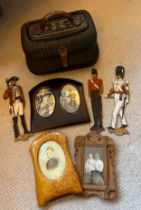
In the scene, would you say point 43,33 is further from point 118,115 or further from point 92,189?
point 92,189

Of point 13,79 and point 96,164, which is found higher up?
point 13,79

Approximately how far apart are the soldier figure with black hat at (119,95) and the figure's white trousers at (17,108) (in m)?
0.40

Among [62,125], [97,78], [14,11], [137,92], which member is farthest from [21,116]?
[14,11]

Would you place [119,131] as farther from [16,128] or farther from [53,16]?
[53,16]

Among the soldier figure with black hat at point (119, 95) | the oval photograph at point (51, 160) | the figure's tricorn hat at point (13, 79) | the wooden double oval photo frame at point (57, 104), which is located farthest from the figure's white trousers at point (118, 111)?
the figure's tricorn hat at point (13, 79)

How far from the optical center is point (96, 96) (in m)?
1.47

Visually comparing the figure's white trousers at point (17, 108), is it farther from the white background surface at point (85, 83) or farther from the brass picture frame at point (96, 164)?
the brass picture frame at point (96, 164)

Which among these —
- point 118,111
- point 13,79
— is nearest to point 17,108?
point 13,79

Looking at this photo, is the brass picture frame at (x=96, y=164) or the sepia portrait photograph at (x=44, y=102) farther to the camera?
the sepia portrait photograph at (x=44, y=102)

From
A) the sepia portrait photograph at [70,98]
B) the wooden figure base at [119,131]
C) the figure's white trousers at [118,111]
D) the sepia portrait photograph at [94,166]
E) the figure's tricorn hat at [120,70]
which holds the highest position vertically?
the figure's tricorn hat at [120,70]

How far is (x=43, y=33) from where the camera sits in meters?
1.50

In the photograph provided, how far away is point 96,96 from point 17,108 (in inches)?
14.5

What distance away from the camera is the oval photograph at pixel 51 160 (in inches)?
48.8

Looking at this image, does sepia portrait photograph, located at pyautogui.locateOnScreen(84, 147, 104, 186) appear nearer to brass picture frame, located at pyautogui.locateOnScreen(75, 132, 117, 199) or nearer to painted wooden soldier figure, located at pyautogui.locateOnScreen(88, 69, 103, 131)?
brass picture frame, located at pyautogui.locateOnScreen(75, 132, 117, 199)
